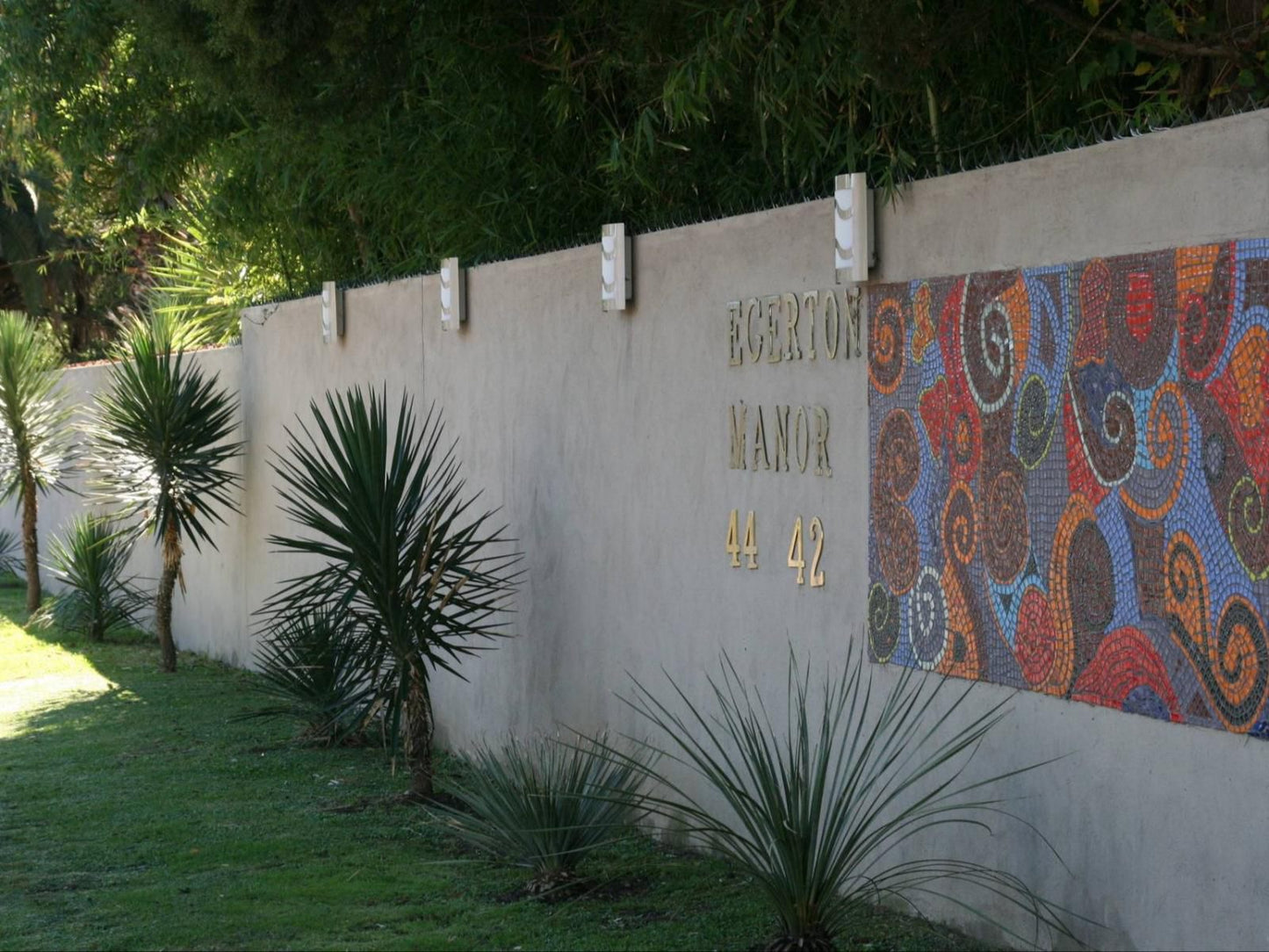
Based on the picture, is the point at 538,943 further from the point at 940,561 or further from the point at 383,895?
the point at 940,561

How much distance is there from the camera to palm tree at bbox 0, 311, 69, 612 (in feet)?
50.4

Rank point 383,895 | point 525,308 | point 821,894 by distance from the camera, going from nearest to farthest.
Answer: point 821,894 < point 383,895 < point 525,308

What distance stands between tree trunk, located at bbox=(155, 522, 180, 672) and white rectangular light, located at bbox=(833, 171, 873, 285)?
25.1 ft

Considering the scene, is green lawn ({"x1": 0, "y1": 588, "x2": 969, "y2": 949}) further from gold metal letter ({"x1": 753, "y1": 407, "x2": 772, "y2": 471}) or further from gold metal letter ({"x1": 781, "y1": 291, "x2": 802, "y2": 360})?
gold metal letter ({"x1": 781, "y1": 291, "x2": 802, "y2": 360})

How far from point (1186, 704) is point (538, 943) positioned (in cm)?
226

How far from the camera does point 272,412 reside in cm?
1177

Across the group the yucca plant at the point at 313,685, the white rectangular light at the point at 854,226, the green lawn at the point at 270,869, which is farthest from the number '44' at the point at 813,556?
the yucca plant at the point at 313,685

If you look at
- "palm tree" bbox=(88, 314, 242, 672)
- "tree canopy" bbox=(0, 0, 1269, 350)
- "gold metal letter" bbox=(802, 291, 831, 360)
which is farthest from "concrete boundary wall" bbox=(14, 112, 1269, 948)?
"palm tree" bbox=(88, 314, 242, 672)

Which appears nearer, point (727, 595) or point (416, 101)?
point (727, 595)

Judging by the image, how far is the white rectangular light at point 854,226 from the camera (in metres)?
5.37

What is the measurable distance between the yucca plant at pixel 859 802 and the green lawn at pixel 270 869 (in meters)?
0.21

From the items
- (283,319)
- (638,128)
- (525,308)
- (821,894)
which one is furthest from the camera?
(283,319)

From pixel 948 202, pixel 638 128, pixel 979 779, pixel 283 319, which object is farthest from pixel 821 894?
pixel 283 319

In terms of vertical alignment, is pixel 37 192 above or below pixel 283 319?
above
